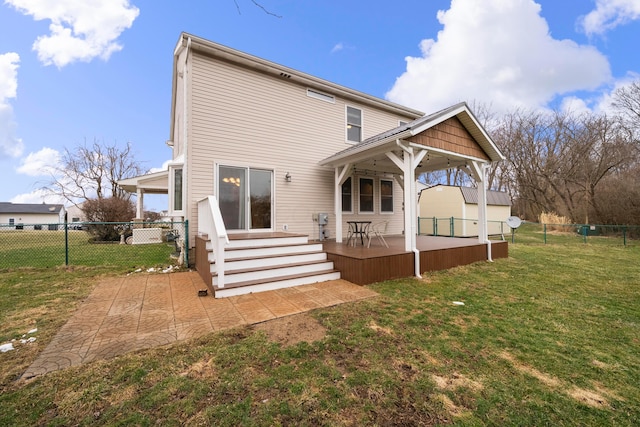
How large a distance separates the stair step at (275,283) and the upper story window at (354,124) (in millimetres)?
5663

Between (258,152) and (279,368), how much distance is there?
20.6 feet

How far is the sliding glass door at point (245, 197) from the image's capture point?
278 inches

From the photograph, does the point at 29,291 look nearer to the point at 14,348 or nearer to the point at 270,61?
the point at 14,348

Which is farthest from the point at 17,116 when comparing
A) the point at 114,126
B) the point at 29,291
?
the point at 29,291

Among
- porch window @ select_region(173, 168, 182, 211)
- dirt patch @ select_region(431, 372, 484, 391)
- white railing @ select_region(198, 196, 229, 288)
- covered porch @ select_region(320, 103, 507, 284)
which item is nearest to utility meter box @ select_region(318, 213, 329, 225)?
covered porch @ select_region(320, 103, 507, 284)

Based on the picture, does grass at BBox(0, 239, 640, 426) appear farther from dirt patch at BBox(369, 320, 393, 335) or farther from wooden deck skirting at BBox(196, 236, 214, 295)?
wooden deck skirting at BBox(196, 236, 214, 295)

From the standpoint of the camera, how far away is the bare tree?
23703 mm

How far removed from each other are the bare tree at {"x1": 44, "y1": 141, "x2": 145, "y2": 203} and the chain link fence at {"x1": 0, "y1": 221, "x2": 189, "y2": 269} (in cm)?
1387

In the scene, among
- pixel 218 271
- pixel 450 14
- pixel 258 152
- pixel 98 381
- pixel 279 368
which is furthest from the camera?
pixel 450 14

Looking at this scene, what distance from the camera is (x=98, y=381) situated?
2221 millimetres

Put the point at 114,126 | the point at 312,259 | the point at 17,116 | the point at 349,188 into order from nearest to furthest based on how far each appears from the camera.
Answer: the point at 312,259, the point at 349,188, the point at 17,116, the point at 114,126

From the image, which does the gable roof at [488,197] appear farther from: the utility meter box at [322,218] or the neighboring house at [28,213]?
the neighboring house at [28,213]

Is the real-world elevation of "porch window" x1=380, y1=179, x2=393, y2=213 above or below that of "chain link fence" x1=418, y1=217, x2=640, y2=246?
above

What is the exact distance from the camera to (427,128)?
6062mm
